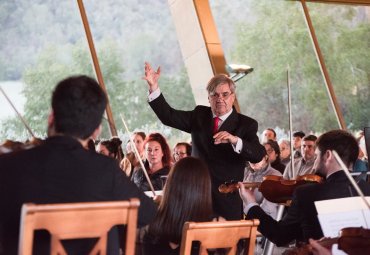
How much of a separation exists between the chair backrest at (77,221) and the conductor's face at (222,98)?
1.78 metres

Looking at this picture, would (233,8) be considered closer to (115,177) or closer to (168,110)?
(168,110)

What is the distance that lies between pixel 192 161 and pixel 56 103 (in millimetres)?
926

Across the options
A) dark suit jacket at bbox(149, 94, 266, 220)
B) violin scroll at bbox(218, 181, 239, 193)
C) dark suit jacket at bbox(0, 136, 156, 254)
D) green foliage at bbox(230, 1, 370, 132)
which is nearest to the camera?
dark suit jacket at bbox(0, 136, 156, 254)

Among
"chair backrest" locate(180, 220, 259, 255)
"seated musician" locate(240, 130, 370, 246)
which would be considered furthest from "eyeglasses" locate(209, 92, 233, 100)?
"chair backrest" locate(180, 220, 259, 255)

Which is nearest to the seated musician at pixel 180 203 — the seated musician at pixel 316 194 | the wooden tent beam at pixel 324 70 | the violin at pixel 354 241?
the seated musician at pixel 316 194

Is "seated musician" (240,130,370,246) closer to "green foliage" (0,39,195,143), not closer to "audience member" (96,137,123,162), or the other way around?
"audience member" (96,137,123,162)

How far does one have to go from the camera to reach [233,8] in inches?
344

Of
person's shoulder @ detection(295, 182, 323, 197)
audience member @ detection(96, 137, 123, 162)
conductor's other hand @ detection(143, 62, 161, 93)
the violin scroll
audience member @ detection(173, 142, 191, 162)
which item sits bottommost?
person's shoulder @ detection(295, 182, 323, 197)

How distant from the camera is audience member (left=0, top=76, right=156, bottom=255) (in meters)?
2.04

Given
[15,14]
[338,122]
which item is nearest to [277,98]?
[338,122]

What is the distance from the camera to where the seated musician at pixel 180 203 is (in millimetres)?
2836

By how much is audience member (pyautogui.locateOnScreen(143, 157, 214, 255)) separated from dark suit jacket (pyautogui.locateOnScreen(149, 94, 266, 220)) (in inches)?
32.5

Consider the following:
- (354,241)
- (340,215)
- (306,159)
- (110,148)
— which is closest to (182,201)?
(340,215)

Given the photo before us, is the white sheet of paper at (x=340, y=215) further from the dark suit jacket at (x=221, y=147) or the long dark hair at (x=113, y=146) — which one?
the long dark hair at (x=113, y=146)
